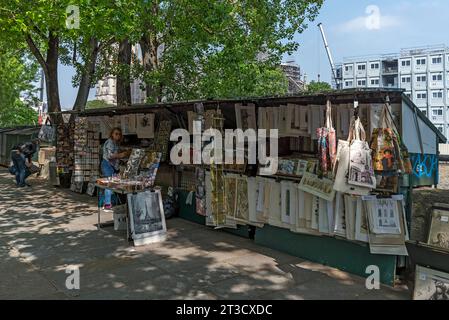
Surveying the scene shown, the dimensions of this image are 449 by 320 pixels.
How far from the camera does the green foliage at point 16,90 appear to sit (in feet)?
93.1

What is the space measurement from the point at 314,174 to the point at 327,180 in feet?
0.81

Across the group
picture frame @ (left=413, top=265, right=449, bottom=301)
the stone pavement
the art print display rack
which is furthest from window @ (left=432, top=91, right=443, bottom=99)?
picture frame @ (left=413, top=265, right=449, bottom=301)

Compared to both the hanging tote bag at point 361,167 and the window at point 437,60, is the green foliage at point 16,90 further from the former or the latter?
the window at point 437,60

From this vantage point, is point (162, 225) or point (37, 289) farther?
point (162, 225)

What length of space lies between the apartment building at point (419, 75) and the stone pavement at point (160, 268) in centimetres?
7078

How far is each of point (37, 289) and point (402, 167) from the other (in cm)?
428

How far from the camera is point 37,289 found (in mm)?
4609

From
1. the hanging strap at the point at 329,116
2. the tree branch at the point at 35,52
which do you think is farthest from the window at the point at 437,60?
the hanging strap at the point at 329,116

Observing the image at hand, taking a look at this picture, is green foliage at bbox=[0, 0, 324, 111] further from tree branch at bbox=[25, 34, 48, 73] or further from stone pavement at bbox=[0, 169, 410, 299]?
stone pavement at bbox=[0, 169, 410, 299]

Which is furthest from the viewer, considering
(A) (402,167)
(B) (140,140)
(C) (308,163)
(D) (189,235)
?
(B) (140,140)

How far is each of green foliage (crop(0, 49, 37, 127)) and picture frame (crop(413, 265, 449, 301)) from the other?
88.3 feet

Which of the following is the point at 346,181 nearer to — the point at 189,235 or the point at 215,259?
the point at 215,259

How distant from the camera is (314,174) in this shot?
529 centimetres

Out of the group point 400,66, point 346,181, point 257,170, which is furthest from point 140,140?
point 400,66
